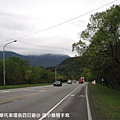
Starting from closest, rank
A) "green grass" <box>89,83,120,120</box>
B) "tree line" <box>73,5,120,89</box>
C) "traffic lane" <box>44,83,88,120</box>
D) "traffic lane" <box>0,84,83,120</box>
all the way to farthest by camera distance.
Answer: "traffic lane" <box>44,83,88,120</box> → "green grass" <box>89,83,120,120</box> → "traffic lane" <box>0,84,83,120</box> → "tree line" <box>73,5,120,89</box>

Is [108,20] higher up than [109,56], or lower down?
higher up

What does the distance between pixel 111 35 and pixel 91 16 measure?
11.5 ft

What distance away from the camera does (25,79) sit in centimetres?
10362

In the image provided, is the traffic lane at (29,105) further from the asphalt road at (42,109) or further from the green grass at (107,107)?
the green grass at (107,107)

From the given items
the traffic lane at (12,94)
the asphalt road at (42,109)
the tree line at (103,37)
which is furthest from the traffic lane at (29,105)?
the tree line at (103,37)

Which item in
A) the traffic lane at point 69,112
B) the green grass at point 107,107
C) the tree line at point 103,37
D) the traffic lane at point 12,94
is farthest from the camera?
the tree line at point 103,37

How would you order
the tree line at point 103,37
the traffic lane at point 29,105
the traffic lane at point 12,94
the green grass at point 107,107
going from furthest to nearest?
the tree line at point 103,37 < the traffic lane at point 12,94 < the traffic lane at point 29,105 < the green grass at point 107,107

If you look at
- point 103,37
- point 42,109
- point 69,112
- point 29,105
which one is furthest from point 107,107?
point 103,37

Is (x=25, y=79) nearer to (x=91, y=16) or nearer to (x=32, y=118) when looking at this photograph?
(x=91, y=16)

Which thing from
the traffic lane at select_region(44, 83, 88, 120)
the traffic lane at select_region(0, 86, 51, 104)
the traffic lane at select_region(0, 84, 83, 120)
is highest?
the traffic lane at select_region(0, 86, 51, 104)

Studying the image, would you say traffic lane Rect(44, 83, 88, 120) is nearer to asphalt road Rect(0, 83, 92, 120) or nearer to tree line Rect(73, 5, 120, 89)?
asphalt road Rect(0, 83, 92, 120)

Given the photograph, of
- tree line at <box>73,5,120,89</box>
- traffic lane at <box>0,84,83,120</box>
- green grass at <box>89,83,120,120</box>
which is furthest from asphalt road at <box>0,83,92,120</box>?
tree line at <box>73,5,120,89</box>

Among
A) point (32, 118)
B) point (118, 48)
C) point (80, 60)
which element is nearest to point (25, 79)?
point (80, 60)

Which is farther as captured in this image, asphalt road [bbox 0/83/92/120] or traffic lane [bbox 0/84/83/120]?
traffic lane [bbox 0/84/83/120]
